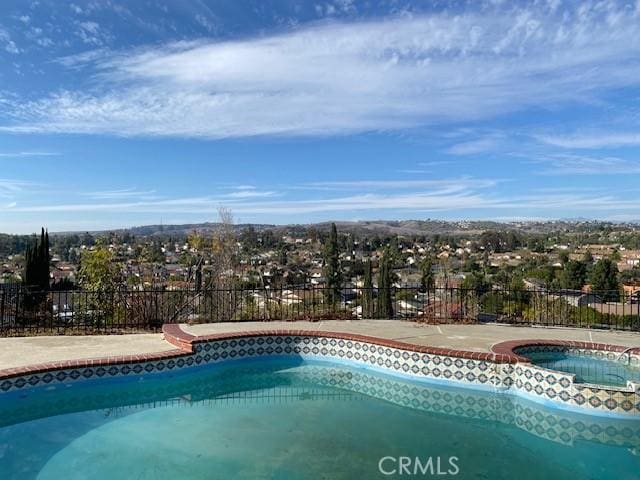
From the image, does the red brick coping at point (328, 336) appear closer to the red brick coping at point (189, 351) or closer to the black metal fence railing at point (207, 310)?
the red brick coping at point (189, 351)

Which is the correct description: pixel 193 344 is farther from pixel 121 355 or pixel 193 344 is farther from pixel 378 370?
pixel 378 370

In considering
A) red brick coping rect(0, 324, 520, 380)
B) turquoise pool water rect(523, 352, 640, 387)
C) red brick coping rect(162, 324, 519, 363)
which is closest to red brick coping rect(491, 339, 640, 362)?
turquoise pool water rect(523, 352, 640, 387)

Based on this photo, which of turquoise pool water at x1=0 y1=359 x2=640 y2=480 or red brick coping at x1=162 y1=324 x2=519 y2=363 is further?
red brick coping at x1=162 y1=324 x2=519 y2=363

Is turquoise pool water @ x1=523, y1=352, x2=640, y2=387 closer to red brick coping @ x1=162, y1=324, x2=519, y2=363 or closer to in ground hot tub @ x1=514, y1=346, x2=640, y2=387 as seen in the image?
in ground hot tub @ x1=514, y1=346, x2=640, y2=387

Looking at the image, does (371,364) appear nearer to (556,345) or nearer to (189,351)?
(189,351)

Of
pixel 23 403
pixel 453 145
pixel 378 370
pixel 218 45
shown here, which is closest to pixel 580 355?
pixel 378 370

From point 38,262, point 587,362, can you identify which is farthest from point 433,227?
point 587,362

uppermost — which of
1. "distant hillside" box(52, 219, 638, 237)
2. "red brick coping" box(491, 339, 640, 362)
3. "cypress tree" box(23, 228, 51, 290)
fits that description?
"distant hillside" box(52, 219, 638, 237)
